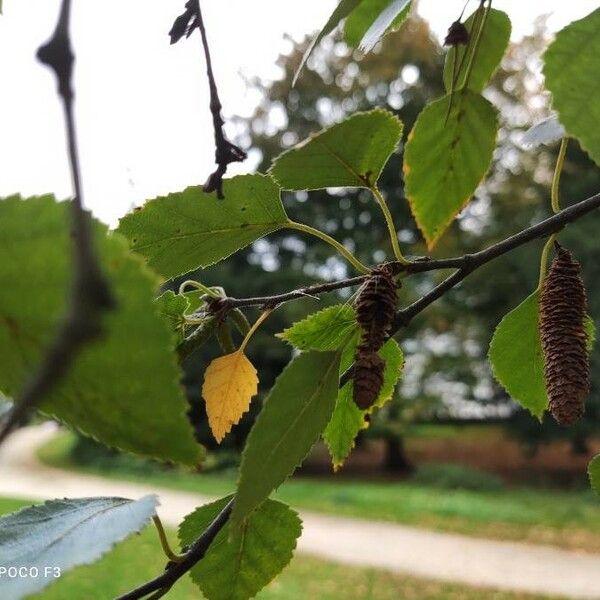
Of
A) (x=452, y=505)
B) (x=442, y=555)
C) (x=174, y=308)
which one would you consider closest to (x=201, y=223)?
(x=174, y=308)

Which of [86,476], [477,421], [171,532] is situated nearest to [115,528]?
[171,532]

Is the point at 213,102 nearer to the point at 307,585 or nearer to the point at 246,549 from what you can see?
the point at 246,549

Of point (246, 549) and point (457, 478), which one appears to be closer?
point (246, 549)

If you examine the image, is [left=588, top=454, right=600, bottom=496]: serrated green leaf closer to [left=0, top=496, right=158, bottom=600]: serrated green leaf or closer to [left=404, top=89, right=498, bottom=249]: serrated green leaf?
[left=404, top=89, right=498, bottom=249]: serrated green leaf

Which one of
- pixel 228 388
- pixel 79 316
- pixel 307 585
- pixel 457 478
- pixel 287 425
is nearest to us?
pixel 79 316

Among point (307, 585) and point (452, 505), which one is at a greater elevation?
point (452, 505)

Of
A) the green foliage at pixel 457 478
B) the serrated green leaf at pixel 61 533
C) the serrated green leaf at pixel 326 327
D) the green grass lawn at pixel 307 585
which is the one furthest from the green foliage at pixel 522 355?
the green foliage at pixel 457 478

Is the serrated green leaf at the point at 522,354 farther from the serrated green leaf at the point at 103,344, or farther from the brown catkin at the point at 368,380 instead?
the serrated green leaf at the point at 103,344
